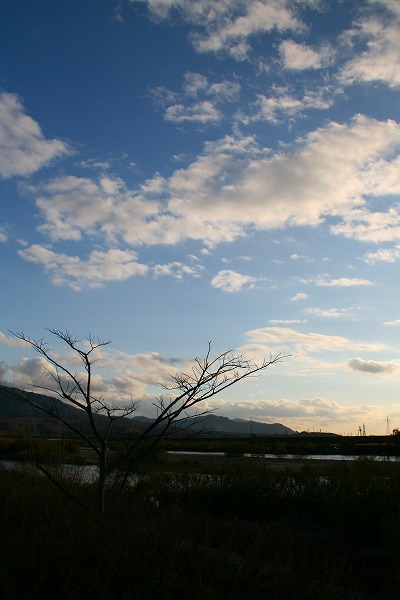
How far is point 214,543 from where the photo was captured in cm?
838

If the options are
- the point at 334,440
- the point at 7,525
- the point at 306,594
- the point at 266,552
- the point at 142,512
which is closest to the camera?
the point at 306,594

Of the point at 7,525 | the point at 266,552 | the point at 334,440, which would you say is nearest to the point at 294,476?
the point at 266,552

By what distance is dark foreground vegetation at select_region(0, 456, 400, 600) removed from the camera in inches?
217

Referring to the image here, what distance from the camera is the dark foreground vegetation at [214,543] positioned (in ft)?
18.1

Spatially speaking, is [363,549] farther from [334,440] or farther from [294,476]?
[334,440]

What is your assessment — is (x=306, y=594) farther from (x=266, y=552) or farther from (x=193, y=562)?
(x=266, y=552)

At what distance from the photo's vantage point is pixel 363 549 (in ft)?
30.6

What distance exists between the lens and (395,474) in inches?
472

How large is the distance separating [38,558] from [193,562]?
174 centimetres

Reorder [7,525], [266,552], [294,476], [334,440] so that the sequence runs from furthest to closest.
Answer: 1. [334,440]
2. [294,476]
3. [7,525]
4. [266,552]

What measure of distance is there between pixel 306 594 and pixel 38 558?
9.65 feet

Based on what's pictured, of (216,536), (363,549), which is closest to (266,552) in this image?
(216,536)

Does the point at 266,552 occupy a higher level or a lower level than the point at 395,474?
lower

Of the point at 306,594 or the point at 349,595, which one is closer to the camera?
the point at 306,594
